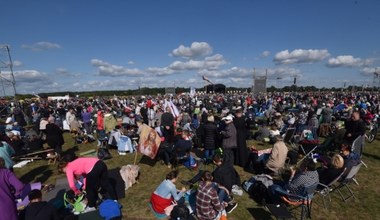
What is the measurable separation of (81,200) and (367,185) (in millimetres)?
8216

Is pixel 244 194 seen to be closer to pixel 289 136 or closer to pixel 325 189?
pixel 325 189

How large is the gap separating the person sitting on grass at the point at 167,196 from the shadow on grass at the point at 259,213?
1785mm

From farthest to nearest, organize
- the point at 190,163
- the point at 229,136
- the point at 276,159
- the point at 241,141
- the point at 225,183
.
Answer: the point at 190,163 → the point at 241,141 → the point at 229,136 → the point at 276,159 → the point at 225,183

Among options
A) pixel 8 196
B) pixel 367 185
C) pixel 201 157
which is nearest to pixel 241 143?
pixel 201 157

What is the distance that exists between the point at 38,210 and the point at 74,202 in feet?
7.80

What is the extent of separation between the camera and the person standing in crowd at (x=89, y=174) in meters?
5.43

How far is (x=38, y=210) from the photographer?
4016 millimetres

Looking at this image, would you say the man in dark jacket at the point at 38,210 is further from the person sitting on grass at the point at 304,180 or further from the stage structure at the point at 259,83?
the stage structure at the point at 259,83

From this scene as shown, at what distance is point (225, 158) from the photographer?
7.50 meters

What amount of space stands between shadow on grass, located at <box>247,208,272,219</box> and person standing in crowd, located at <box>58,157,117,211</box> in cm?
350

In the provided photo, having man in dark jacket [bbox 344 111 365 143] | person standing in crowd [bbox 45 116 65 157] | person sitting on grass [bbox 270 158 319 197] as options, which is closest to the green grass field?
person sitting on grass [bbox 270 158 319 197]

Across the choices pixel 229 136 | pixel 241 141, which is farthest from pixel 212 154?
pixel 229 136

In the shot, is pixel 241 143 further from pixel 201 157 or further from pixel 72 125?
pixel 72 125

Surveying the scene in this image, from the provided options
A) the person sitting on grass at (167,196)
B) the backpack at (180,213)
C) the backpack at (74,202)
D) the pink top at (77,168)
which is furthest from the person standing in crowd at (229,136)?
the backpack at (74,202)
